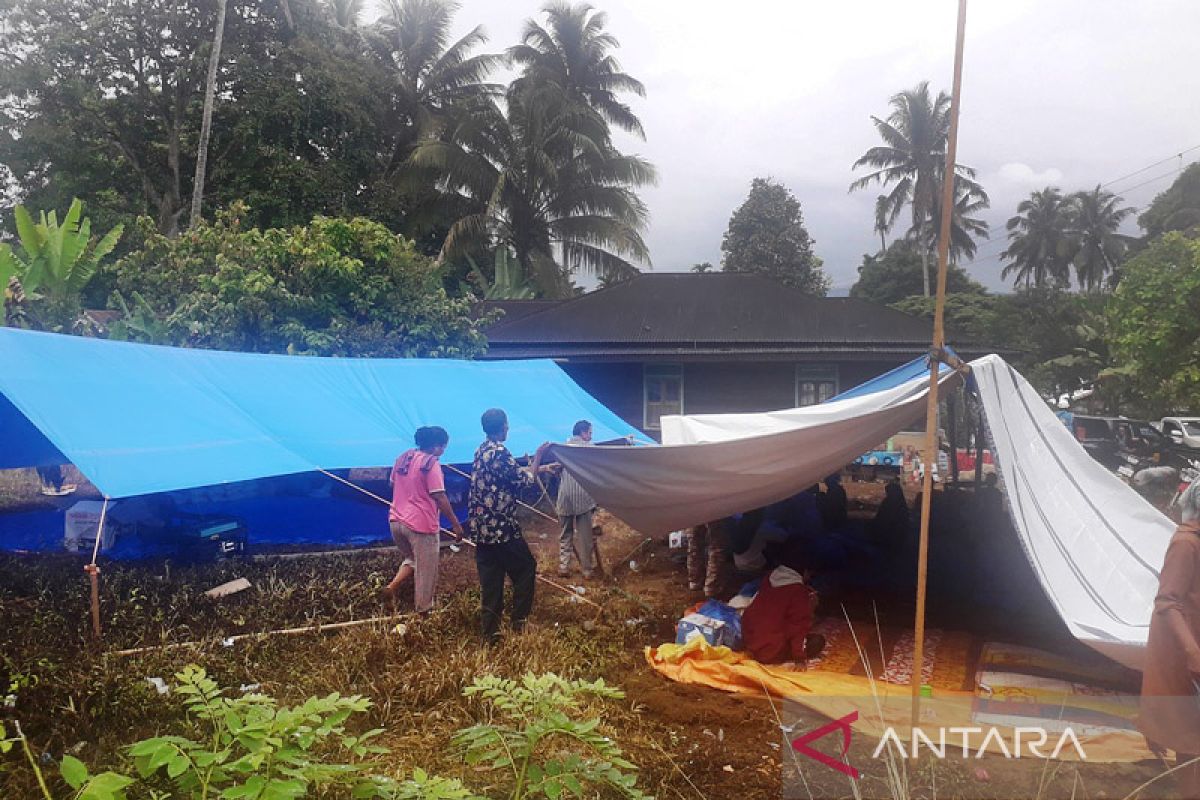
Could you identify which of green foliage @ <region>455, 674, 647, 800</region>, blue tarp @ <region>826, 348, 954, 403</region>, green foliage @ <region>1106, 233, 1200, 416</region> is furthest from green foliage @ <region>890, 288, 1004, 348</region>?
green foliage @ <region>455, 674, 647, 800</region>

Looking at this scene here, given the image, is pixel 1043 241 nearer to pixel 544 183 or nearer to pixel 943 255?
pixel 544 183

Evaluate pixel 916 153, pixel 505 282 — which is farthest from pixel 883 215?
pixel 505 282

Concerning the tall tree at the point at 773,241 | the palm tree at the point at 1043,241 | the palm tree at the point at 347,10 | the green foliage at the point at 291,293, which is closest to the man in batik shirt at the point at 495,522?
the green foliage at the point at 291,293

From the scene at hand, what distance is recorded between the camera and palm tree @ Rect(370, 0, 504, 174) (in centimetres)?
2078

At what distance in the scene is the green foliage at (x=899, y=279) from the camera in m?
31.7

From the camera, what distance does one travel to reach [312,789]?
8.66 ft

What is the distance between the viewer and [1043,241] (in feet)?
125

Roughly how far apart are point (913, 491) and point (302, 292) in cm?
841

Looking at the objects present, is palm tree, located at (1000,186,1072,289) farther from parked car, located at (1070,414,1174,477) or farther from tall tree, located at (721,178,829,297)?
parked car, located at (1070,414,1174,477)

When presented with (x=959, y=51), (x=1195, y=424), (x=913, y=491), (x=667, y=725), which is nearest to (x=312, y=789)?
(x=667, y=725)

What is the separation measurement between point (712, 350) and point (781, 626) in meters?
9.11

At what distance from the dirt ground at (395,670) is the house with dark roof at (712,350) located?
785 cm

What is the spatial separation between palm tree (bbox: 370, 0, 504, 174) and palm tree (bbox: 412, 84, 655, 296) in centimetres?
187

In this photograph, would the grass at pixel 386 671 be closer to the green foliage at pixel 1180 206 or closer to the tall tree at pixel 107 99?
the tall tree at pixel 107 99
